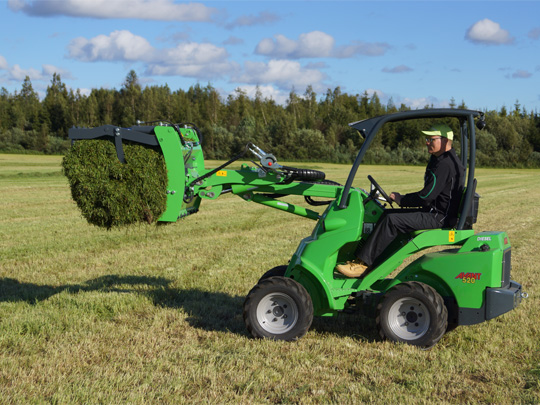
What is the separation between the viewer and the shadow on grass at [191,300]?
6.73 meters

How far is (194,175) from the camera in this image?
6.88 metres

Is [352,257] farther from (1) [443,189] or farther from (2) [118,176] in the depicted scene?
(2) [118,176]

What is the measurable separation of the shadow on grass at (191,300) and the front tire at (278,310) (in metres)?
0.33

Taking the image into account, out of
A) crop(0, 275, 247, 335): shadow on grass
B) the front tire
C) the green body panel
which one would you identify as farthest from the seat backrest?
the green body panel

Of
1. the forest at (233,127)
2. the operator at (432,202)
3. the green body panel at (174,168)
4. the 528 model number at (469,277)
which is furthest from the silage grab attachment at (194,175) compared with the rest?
the forest at (233,127)

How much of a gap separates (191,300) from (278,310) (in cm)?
192

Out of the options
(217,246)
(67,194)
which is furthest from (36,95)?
(217,246)

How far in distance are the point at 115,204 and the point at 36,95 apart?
134 m

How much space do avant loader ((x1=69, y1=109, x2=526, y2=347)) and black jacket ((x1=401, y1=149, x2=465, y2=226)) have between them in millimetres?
114

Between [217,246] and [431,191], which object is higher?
[431,191]

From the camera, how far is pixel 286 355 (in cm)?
573

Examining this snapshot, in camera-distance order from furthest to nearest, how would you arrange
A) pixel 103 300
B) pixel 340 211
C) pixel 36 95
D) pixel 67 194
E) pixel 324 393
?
pixel 36 95, pixel 67 194, pixel 103 300, pixel 340 211, pixel 324 393

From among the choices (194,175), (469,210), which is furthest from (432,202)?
(194,175)

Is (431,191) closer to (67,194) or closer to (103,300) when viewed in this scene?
(103,300)
